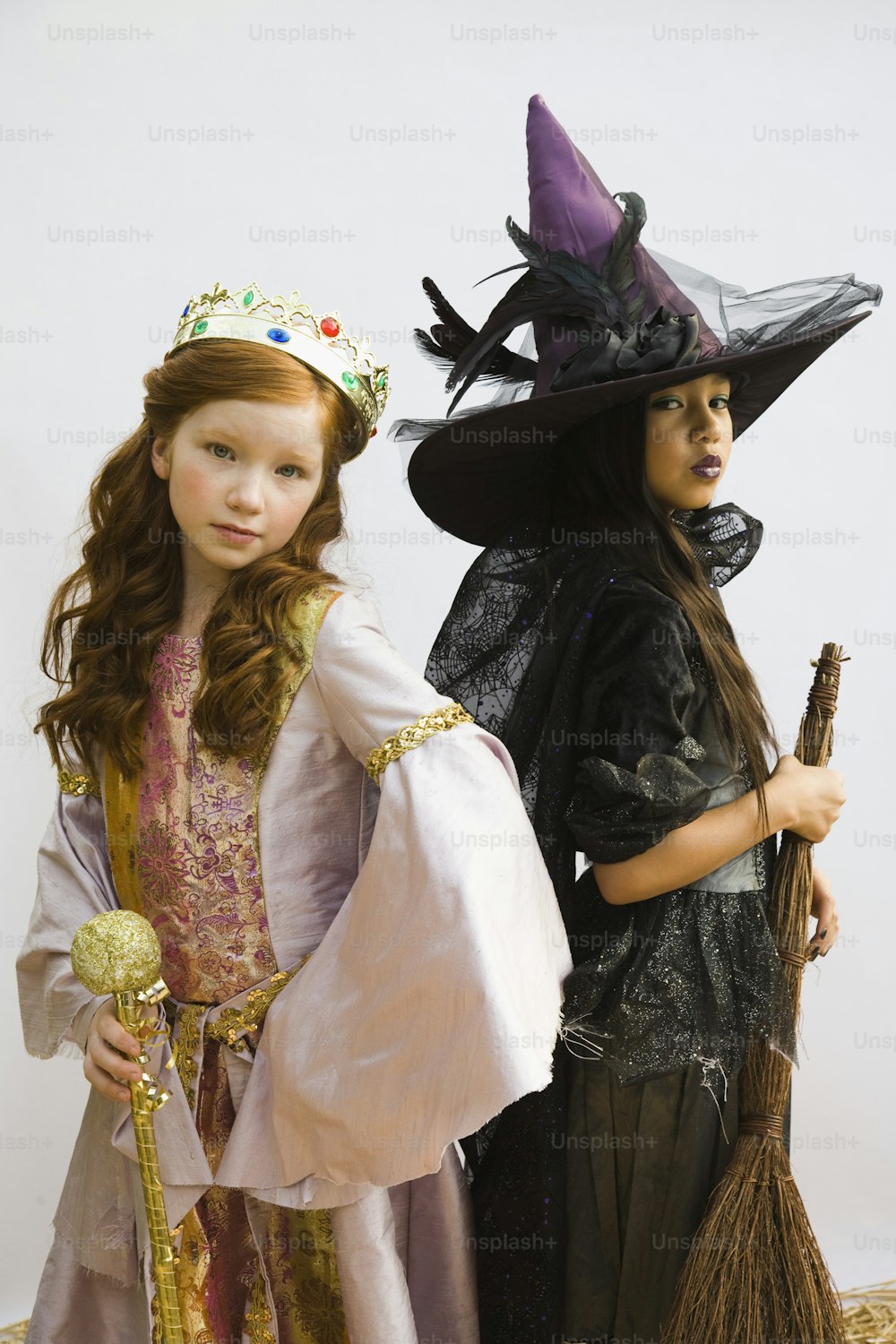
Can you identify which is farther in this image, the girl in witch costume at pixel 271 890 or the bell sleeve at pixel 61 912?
the bell sleeve at pixel 61 912

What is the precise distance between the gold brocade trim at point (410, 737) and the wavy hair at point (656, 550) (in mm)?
335

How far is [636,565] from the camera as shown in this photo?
1616 mm

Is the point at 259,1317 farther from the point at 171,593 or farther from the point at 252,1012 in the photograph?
the point at 171,593

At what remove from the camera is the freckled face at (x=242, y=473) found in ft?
4.89

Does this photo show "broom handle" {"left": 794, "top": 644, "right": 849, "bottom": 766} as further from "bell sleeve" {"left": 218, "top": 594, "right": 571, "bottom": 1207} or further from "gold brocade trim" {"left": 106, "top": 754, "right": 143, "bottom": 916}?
"gold brocade trim" {"left": 106, "top": 754, "right": 143, "bottom": 916}

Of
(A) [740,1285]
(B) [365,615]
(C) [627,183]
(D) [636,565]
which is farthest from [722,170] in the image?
(A) [740,1285]

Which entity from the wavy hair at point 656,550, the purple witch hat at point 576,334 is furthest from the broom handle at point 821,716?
the purple witch hat at point 576,334

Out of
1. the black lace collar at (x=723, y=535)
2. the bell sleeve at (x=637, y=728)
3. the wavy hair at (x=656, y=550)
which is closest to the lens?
the bell sleeve at (x=637, y=728)

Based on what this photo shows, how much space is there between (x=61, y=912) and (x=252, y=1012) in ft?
0.90

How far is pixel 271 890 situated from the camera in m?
1.49

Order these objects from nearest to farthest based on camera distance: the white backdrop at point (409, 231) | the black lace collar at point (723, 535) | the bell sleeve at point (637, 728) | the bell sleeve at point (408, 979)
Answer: the bell sleeve at point (408, 979) < the bell sleeve at point (637, 728) < the black lace collar at point (723, 535) < the white backdrop at point (409, 231)

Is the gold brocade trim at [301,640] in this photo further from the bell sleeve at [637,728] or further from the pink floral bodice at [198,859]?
the bell sleeve at [637,728]

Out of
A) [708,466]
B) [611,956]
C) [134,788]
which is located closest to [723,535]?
[708,466]

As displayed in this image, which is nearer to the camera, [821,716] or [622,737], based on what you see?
[622,737]
